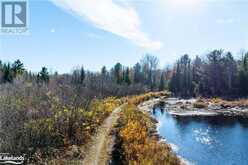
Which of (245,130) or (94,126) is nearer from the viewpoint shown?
(94,126)

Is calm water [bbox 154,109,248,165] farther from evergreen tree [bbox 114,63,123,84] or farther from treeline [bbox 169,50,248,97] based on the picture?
evergreen tree [bbox 114,63,123,84]

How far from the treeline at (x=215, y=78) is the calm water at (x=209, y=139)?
34243mm

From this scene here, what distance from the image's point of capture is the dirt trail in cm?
1502

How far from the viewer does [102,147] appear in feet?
58.3

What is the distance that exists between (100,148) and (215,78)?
6396 centimetres

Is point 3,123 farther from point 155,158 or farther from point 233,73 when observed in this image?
point 233,73

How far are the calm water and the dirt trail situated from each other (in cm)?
555

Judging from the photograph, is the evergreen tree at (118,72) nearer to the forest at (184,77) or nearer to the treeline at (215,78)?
the forest at (184,77)

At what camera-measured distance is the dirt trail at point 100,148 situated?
1502cm

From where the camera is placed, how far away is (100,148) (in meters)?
17.5

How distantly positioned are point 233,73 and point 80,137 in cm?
6357

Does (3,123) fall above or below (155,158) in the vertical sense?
above

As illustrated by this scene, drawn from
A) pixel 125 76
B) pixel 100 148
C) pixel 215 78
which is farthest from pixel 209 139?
pixel 125 76

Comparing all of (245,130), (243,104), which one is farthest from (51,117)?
(243,104)
